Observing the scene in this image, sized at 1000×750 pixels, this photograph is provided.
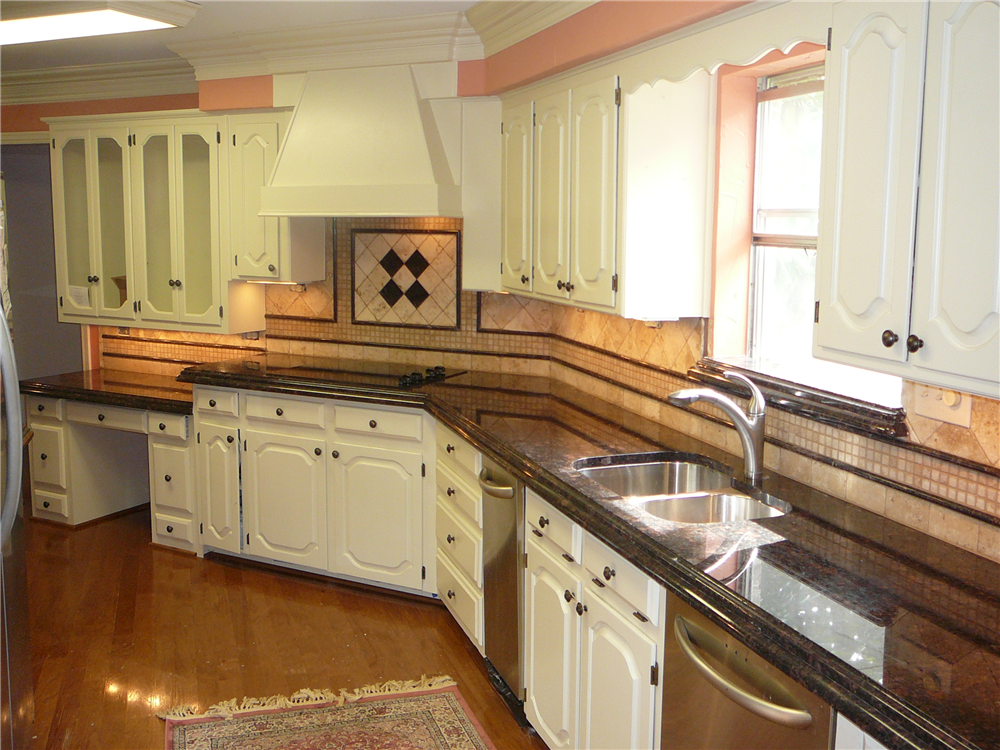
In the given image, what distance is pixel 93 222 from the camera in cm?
470

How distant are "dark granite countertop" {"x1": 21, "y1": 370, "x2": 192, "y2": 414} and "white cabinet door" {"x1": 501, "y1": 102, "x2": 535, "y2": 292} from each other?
1762 mm

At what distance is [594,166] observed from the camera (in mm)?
2910

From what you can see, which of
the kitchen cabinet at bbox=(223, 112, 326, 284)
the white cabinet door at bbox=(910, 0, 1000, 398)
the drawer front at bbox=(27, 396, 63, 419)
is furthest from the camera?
the drawer front at bbox=(27, 396, 63, 419)

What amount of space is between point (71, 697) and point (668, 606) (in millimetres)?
2280

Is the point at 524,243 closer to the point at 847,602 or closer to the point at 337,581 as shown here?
the point at 337,581

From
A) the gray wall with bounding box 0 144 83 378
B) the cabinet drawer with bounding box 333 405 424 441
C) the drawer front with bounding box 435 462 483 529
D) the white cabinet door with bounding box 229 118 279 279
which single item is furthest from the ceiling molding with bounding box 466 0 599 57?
the gray wall with bounding box 0 144 83 378

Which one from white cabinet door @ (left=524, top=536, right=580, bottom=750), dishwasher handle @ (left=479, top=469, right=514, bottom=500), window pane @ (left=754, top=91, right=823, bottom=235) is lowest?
white cabinet door @ (left=524, top=536, right=580, bottom=750)

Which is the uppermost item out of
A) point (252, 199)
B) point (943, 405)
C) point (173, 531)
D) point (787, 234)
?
point (252, 199)

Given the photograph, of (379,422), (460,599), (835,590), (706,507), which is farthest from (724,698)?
(379,422)

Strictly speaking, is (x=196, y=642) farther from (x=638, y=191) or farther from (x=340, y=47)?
(x=340, y=47)

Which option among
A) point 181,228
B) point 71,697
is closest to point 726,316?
point 71,697

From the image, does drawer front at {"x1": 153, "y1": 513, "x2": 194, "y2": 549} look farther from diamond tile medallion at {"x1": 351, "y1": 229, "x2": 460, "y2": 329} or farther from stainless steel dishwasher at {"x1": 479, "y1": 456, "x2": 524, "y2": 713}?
stainless steel dishwasher at {"x1": 479, "y1": 456, "x2": 524, "y2": 713}

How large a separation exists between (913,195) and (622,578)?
3.38 ft

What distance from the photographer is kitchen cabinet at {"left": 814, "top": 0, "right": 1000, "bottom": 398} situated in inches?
55.6
